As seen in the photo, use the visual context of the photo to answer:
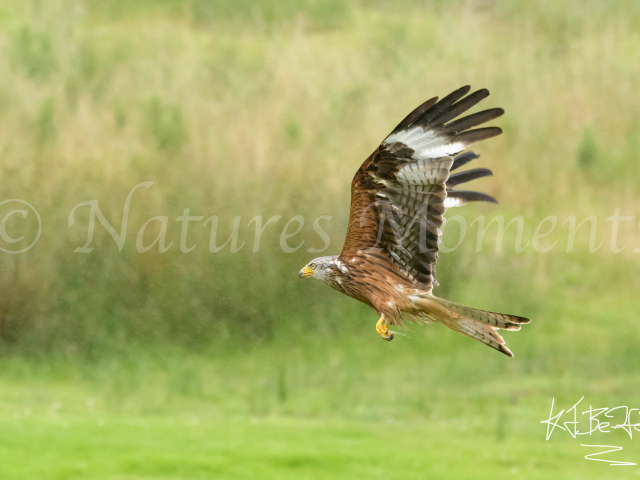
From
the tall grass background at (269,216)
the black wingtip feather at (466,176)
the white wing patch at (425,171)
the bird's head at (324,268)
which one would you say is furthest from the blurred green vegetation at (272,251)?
the white wing patch at (425,171)

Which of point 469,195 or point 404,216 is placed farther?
point 469,195

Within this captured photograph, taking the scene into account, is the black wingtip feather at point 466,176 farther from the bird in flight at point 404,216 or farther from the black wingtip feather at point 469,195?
the bird in flight at point 404,216

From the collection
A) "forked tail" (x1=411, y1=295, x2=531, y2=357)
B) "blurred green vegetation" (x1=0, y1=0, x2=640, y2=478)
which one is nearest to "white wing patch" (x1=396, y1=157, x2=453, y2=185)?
"forked tail" (x1=411, y1=295, x2=531, y2=357)

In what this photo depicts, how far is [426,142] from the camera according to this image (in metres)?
6.95

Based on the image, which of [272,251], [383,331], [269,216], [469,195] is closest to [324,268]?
[383,331]

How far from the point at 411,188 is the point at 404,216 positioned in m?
0.23

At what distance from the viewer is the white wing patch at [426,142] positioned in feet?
22.7

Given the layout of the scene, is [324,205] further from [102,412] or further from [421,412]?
[102,412]

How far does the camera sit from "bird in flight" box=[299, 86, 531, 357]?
266 inches

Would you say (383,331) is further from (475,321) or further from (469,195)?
(469,195)

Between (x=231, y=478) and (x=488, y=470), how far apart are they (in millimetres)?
5035

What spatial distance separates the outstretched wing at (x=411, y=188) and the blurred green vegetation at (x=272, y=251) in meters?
13.0

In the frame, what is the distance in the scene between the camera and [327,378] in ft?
77.2
